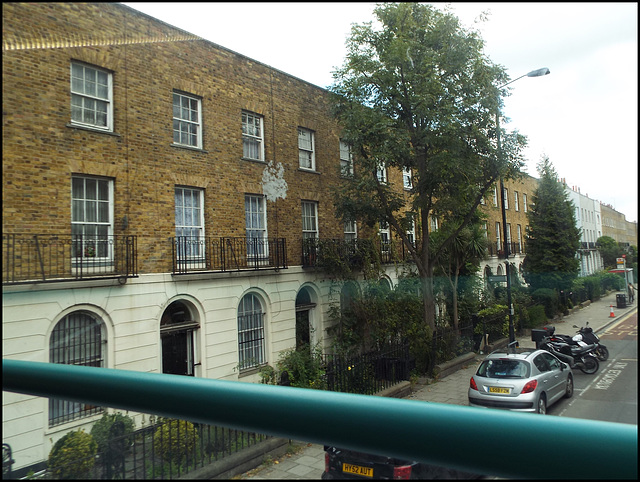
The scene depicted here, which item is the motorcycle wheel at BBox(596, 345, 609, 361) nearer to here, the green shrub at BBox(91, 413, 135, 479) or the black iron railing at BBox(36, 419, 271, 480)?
the black iron railing at BBox(36, 419, 271, 480)

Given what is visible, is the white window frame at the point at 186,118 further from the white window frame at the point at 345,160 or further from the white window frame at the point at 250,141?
the white window frame at the point at 345,160

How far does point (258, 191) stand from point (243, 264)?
0.40 meters

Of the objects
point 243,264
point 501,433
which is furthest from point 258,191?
point 501,433

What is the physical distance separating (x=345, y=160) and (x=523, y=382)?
1.60m

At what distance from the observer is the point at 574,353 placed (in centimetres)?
64

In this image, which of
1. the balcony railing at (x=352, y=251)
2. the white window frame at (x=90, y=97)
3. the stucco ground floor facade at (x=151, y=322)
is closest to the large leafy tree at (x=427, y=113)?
the balcony railing at (x=352, y=251)

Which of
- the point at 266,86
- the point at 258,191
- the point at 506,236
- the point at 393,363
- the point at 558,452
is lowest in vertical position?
the point at 393,363

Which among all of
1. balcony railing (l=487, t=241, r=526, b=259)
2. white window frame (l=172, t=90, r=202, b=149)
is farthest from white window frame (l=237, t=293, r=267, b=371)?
balcony railing (l=487, t=241, r=526, b=259)

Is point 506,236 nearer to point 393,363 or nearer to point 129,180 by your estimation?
point 393,363

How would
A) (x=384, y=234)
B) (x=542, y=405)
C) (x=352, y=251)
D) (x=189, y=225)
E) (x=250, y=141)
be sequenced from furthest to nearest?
(x=189, y=225), (x=384, y=234), (x=250, y=141), (x=352, y=251), (x=542, y=405)

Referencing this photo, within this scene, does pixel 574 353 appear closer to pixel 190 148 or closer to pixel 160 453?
pixel 160 453

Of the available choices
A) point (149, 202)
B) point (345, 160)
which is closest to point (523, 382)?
point (345, 160)

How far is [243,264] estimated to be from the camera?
2160 millimetres

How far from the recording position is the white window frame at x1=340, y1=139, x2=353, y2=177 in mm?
2014
